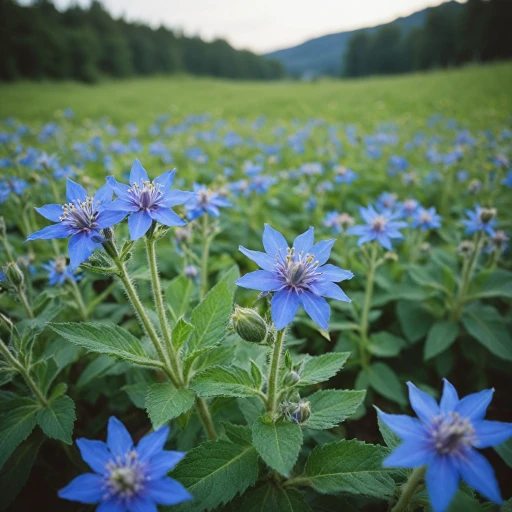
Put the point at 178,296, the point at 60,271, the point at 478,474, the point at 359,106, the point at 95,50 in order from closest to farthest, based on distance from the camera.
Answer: the point at 478,474, the point at 178,296, the point at 60,271, the point at 359,106, the point at 95,50

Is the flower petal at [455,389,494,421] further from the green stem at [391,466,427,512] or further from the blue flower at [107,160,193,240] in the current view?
the blue flower at [107,160,193,240]

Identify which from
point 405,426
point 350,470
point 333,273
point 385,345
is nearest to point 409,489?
point 350,470

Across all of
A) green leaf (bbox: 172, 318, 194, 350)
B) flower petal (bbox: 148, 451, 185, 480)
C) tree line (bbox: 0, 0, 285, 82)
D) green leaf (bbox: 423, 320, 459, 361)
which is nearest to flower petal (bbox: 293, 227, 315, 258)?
green leaf (bbox: 172, 318, 194, 350)

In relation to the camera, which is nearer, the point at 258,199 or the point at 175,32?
the point at 258,199

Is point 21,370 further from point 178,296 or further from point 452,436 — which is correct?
point 452,436

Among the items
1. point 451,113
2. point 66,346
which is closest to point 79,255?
point 66,346

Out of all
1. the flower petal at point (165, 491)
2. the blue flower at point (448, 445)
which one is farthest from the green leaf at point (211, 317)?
the blue flower at point (448, 445)

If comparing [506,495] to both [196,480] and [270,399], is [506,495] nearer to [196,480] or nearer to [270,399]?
[270,399]
